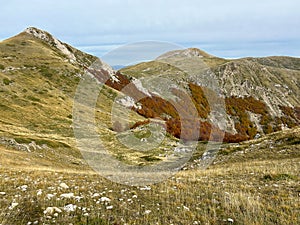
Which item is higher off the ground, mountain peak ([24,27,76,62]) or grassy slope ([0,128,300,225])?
mountain peak ([24,27,76,62])

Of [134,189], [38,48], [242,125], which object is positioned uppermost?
→ [38,48]

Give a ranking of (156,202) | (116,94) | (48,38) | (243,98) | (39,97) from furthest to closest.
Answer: (243,98) < (48,38) < (116,94) < (39,97) < (156,202)

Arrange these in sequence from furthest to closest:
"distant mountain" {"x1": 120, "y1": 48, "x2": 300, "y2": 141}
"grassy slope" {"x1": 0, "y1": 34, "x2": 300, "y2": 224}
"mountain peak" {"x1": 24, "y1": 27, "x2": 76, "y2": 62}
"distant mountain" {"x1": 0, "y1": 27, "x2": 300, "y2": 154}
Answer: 1. "distant mountain" {"x1": 120, "y1": 48, "x2": 300, "y2": 141}
2. "mountain peak" {"x1": 24, "y1": 27, "x2": 76, "y2": 62}
3. "distant mountain" {"x1": 0, "y1": 27, "x2": 300, "y2": 154}
4. "grassy slope" {"x1": 0, "y1": 34, "x2": 300, "y2": 224}

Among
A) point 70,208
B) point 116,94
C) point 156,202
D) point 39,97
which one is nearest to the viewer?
point 70,208

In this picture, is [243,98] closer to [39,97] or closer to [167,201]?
[39,97]

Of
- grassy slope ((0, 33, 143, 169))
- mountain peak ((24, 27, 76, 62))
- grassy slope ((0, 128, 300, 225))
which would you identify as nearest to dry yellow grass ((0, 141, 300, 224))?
grassy slope ((0, 128, 300, 225))

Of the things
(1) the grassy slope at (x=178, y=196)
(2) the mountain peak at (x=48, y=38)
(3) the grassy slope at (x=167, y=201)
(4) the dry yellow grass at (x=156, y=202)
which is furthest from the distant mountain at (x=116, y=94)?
(4) the dry yellow grass at (x=156, y=202)

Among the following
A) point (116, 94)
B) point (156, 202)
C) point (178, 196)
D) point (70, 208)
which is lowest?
point (116, 94)

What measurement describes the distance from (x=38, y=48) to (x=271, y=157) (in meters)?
103

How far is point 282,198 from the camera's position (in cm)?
1241

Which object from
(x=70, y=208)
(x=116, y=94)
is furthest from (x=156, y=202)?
(x=116, y=94)

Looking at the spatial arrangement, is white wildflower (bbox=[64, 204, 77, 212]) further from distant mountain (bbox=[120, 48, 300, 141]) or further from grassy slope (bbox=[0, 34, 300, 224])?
distant mountain (bbox=[120, 48, 300, 141])

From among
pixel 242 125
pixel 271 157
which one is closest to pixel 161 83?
pixel 242 125

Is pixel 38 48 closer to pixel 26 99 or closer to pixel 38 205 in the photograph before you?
pixel 26 99
